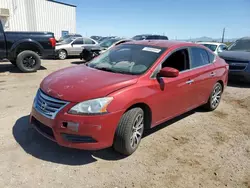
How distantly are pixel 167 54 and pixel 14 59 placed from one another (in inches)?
285

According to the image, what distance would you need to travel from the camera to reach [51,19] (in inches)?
898

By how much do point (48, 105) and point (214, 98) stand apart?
12.9 feet

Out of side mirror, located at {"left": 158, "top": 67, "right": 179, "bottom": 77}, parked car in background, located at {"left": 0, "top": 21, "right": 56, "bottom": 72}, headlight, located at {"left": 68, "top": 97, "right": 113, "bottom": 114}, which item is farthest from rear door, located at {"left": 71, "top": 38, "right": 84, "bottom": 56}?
headlight, located at {"left": 68, "top": 97, "right": 113, "bottom": 114}

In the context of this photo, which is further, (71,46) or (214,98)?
(71,46)

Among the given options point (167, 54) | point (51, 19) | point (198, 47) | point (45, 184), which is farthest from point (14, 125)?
point (51, 19)

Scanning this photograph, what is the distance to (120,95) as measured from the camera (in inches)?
115

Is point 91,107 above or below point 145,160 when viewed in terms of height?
above

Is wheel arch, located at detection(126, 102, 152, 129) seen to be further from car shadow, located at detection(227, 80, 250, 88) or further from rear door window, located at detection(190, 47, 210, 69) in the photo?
car shadow, located at detection(227, 80, 250, 88)

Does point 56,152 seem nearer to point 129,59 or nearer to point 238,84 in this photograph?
point 129,59

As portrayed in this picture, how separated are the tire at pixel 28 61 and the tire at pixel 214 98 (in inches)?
274

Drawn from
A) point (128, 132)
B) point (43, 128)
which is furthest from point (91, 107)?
point (43, 128)

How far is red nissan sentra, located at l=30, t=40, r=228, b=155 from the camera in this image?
279 centimetres

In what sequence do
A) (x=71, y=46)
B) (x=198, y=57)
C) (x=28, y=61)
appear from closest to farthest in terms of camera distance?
(x=198, y=57) → (x=28, y=61) → (x=71, y=46)

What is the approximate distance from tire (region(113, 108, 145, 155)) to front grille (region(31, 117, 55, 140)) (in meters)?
0.87
